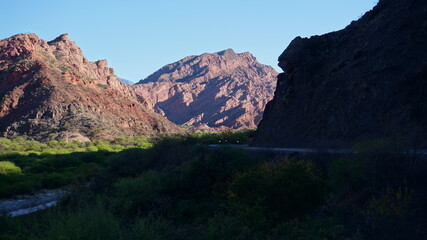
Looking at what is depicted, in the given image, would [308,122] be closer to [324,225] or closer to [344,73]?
[344,73]

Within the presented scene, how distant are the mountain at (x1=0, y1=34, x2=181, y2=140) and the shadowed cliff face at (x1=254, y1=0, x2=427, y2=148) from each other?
47.4 meters

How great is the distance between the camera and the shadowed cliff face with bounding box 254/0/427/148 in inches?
712

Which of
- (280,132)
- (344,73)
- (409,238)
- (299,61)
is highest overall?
(299,61)

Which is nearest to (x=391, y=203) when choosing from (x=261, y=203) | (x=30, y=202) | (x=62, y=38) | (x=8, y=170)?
(x=261, y=203)

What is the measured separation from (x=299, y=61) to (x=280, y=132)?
524cm

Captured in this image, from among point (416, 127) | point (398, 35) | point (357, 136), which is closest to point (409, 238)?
point (416, 127)

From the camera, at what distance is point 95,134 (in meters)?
70.5

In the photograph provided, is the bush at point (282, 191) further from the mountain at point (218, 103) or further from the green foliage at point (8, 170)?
the mountain at point (218, 103)

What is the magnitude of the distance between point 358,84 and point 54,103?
212ft

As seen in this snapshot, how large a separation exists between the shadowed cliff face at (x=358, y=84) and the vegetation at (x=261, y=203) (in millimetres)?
3698

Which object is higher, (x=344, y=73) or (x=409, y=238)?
(x=344, y=73)

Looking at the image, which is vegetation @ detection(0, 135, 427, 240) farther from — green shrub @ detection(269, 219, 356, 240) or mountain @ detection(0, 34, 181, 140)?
mountain @ detection(0, 34, 181, 140)

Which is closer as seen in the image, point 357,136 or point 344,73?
point 357,136

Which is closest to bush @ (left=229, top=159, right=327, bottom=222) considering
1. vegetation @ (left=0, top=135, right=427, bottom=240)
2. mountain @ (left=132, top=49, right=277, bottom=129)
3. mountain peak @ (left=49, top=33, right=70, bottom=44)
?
vegetation @ (left=0, top=135, right=427, bottom=240)
